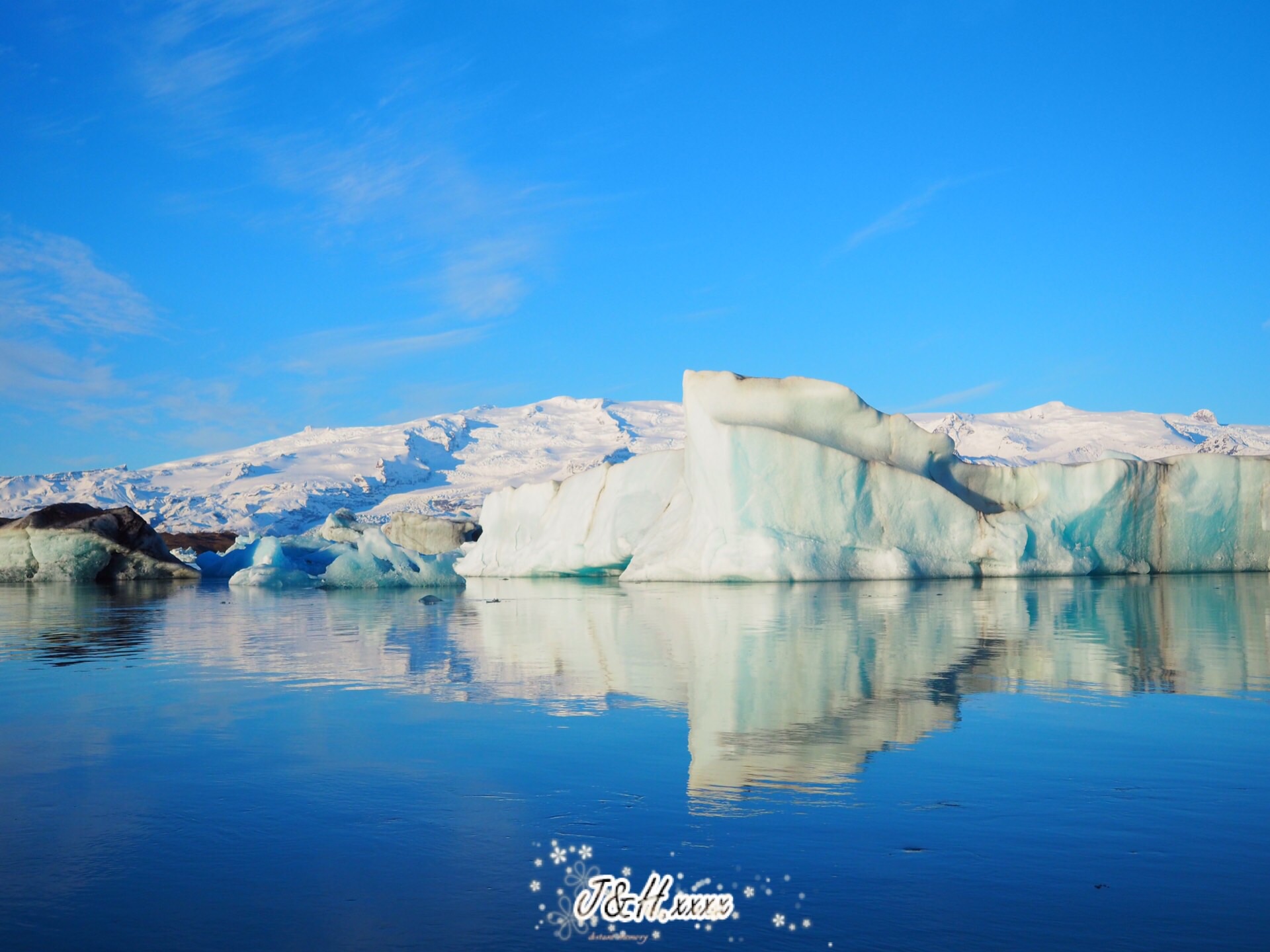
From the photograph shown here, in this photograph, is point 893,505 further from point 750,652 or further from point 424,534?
point 424,534

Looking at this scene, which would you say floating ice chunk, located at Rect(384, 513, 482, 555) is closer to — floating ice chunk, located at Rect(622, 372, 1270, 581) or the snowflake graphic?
floating ice chunk, located at Rect(622, 372, 1270, 581)

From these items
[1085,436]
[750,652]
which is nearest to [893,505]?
[750,652]

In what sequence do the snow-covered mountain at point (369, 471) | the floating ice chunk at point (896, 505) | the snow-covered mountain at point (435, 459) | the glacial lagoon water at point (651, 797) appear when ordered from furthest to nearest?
the snow-covered mountain at point (369, 471)
the snow-covered mountain at point (435, 459)
the floating ice chunk at point (896, 505)
the glacial lagoon water at point (651, 797)

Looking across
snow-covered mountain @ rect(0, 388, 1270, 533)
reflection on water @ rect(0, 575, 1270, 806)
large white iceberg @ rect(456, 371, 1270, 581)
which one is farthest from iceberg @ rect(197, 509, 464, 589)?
snow-covered mountain @ rect(0, 388, 1270, 533)

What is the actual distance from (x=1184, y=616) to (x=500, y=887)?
932cm

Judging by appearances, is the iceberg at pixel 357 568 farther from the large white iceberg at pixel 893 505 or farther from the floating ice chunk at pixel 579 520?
the large white iceberg at pixel 893 505

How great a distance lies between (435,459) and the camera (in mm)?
90000

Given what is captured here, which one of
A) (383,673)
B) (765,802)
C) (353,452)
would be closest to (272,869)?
(765,802)

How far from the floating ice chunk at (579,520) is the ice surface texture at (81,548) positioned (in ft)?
28.0

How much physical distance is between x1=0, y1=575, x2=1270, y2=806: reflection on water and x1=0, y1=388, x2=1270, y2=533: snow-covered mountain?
4997 centimetres

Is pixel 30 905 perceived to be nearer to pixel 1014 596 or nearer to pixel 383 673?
pixel 383 673

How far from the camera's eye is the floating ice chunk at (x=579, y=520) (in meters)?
24.1

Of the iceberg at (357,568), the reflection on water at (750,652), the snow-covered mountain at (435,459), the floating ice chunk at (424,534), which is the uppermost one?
the snow-covered mountain at (435,459)

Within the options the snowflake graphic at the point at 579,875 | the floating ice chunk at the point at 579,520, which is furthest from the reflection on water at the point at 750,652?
the floating ice chunk at the point at 579,520
